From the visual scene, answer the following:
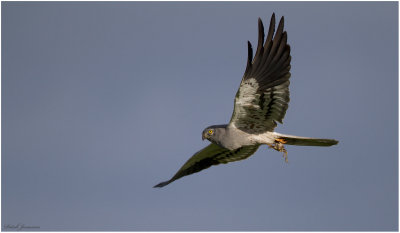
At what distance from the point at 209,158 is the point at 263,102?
369 cm

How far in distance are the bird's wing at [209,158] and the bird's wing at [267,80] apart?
2.37 metres

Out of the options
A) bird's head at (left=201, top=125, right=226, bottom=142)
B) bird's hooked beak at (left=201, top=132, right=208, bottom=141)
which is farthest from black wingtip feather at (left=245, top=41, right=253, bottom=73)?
bird's hooked beak at (left=201, top=132, right=208, bottom=141)

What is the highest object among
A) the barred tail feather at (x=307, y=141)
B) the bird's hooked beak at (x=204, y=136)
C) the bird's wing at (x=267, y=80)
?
the bird's wing at (x=267, y=80)

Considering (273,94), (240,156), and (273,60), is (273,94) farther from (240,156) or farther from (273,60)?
(240,156)

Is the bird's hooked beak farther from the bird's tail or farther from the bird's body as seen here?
the bird's tail

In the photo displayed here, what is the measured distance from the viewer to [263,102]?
1361cm

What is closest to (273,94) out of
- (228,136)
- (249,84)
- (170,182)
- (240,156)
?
(249,84)

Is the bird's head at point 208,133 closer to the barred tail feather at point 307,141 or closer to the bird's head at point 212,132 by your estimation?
the bird's head at point 212,132

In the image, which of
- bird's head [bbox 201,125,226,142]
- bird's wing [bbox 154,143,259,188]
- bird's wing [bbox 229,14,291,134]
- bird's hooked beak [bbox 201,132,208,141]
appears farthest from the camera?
bird's wing [bbox 154,143,259,188]

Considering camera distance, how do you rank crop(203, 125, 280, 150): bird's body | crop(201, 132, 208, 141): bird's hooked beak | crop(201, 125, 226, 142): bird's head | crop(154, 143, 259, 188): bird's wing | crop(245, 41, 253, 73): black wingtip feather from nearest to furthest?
crop(245, 41, 253, 73): black wingtip feather
crop(203, 125, 280, 150): bird's body
crop(201, 125, 226, 142): bird's head
crop(201, 132, 208, 141): bird's hooked beak
crop(154, 143, 259, 188): bird's wing

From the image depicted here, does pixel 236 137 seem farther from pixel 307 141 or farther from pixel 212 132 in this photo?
pixel 307 141

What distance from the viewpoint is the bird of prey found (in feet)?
43.8

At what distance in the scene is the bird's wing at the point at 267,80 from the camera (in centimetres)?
1331

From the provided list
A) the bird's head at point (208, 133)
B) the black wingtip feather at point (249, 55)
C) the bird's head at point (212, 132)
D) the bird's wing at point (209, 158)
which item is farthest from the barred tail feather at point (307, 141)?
the black wingtip feather at point (249, 55)
